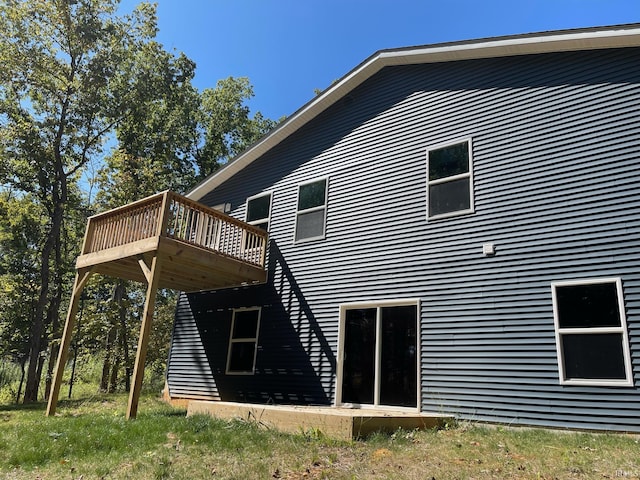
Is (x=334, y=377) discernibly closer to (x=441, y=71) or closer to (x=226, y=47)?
(x=441, y=71)

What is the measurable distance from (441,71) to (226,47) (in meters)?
12.7

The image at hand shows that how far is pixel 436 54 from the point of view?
863cm

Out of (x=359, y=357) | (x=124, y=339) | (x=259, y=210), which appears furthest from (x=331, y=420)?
(x=124, y=339)

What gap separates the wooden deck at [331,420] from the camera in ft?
17.6

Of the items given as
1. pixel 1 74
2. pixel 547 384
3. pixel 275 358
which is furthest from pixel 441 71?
pixel 1 74

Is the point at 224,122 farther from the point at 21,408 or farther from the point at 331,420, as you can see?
the point at 331,420

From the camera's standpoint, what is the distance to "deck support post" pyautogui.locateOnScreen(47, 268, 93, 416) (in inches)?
328

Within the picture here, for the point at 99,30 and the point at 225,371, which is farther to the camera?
the point at 99,30

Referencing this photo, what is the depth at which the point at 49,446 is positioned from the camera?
205 inches

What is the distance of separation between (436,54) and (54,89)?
1472cm

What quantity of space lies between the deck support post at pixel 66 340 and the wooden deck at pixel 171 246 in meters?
0.21

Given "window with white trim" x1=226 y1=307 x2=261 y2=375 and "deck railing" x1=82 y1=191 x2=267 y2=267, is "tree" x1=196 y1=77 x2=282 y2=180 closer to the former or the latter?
"deck railing" x1=82 y1=191 x2=267 y2=267

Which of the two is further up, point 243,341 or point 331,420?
point 243,341

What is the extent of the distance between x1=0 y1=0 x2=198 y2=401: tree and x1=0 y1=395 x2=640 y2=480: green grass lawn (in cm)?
1147
